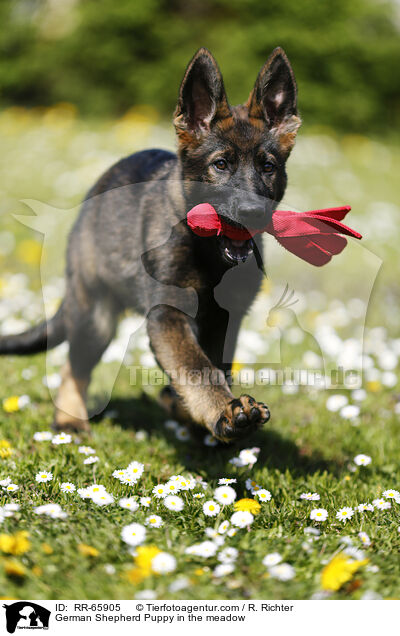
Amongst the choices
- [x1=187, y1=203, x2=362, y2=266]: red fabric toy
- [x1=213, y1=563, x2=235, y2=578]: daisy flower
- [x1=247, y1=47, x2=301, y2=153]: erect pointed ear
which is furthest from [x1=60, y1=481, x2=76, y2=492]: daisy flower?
[x1=247, y1=47, x2=301, y2=153]: erect pointed ear

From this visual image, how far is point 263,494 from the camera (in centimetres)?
278

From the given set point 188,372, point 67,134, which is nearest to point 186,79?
point 188,372

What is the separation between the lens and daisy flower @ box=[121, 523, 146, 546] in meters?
2.29

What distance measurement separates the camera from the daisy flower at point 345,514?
2650mm

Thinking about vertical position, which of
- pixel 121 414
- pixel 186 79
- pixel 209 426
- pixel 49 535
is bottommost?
pixel 121 414

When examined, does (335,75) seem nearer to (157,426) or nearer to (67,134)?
(67,134)

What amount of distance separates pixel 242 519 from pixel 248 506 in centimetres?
12

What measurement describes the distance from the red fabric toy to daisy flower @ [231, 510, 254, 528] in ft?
4.08

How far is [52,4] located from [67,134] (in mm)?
5589

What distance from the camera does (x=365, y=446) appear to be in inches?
141

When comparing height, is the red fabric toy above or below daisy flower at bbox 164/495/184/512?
above

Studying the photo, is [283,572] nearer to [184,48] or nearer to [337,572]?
[337,572]

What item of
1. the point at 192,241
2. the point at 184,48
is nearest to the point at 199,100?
the point at 192,241
